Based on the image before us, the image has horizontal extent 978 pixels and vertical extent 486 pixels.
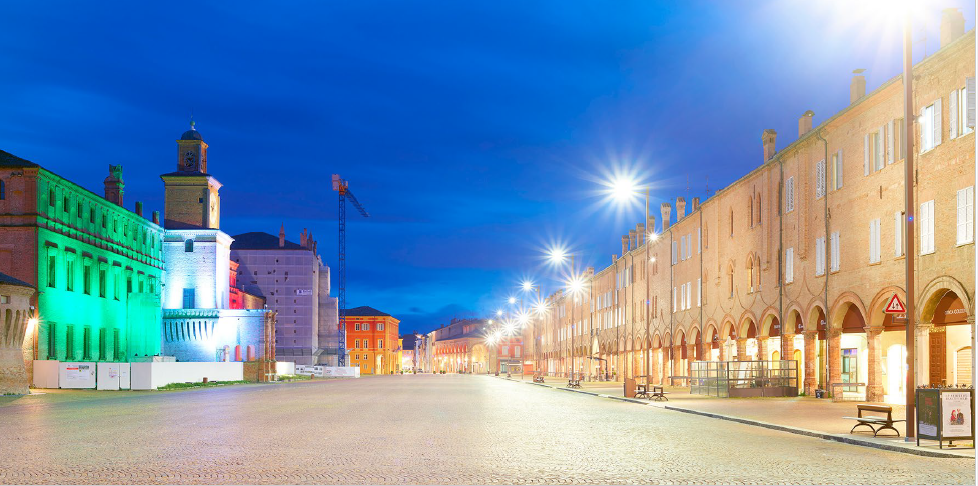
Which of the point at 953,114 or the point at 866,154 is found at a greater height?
the point at 953,114

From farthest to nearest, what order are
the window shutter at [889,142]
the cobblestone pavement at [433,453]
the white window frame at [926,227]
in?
1. the window shutter at [889,142]
2. the white window frame at [926,227]
3. the cobblestone pavement at [433,453]

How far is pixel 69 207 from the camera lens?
7200 centimetres

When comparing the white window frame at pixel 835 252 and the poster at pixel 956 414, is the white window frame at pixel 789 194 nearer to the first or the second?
A: the white window frame at pixel 835 252

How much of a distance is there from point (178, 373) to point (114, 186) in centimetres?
3461

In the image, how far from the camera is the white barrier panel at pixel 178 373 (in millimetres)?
55000

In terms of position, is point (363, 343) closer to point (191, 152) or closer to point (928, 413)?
point (191, 152)

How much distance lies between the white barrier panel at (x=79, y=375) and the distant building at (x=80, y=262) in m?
10.5

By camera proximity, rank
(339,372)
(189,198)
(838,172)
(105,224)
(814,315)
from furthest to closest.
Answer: (339,372)
(189,198)
(105,224)
(814,315)
(838,172)

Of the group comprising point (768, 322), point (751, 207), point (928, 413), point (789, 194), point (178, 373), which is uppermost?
point (789, 194)

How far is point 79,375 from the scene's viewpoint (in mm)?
53625

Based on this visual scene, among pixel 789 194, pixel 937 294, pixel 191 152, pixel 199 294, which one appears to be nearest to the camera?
pixel 937 294

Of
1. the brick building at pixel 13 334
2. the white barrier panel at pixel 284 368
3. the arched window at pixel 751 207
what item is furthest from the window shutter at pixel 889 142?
the white barrier panel at pixel 284 368

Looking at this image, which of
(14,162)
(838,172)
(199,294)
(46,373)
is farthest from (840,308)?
(199,294)

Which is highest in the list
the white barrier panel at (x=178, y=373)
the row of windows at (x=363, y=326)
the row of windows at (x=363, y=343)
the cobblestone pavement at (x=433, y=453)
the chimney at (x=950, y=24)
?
the chimney at (x=950, y=24)
